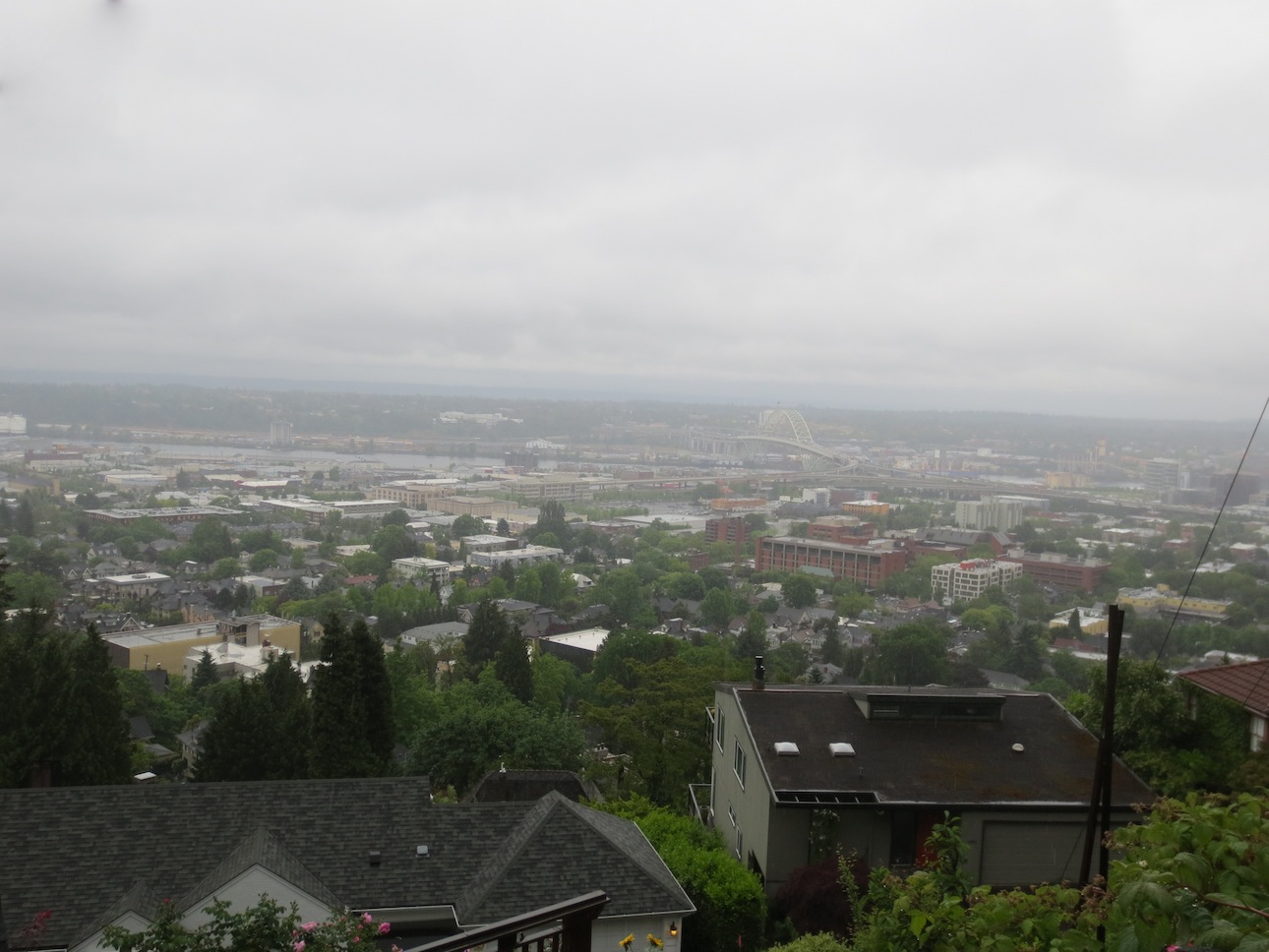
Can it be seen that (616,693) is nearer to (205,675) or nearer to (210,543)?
(205,675)

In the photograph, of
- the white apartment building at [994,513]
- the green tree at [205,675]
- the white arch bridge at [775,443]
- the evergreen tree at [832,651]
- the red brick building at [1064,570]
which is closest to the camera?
the green tree at [205,675]

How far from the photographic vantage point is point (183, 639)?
2962 centimetres

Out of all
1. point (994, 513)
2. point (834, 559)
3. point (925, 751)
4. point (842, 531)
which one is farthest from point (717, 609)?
point (925, 751)

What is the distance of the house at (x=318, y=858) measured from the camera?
6.34m

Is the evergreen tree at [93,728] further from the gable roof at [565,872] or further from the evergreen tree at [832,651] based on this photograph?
the evergreen tree at [832,651]

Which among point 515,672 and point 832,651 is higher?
point 515,672

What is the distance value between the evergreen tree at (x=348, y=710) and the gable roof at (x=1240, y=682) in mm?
8018

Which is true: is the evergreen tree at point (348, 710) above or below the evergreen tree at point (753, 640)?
above

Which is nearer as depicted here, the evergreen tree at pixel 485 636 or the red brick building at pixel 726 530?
the evergreen tree at pixel 485 636

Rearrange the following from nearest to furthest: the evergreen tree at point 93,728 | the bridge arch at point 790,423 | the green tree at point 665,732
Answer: the evergreen tree at point 93,728, the green tree at point 665,732, the bridge arch at point 790,423

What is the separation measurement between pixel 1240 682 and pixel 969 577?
3535 centimetres

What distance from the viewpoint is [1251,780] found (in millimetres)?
7797

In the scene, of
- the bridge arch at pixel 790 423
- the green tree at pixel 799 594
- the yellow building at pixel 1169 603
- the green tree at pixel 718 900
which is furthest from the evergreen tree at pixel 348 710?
the bridge arch at pixel 790 423

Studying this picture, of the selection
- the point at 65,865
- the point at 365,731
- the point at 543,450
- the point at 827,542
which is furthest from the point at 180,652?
the point at 543,450
